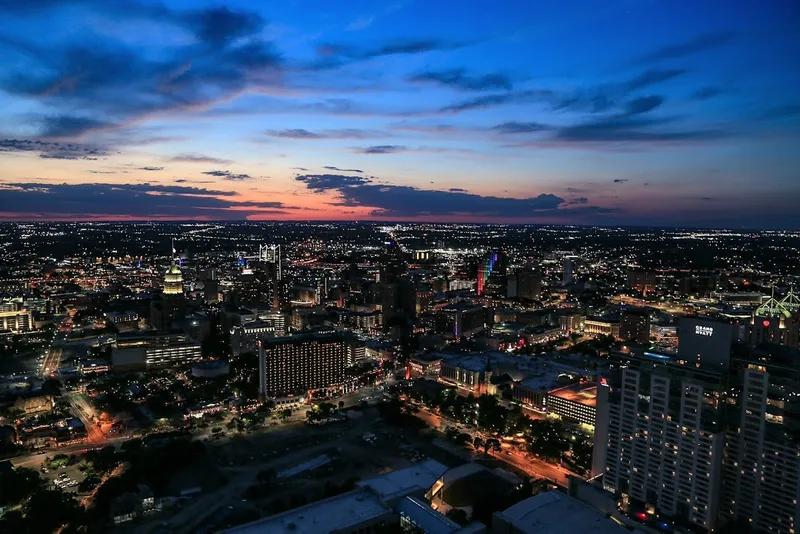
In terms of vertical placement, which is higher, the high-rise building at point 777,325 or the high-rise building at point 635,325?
the high-rise building at point 777,325

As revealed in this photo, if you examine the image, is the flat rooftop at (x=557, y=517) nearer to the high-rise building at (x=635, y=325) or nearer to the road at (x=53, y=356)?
the high-rise building at (x=635, y=325)

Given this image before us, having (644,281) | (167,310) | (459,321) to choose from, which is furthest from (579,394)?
(644,281)

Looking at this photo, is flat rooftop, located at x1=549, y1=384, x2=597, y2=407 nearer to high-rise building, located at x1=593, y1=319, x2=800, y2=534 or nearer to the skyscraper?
high-rise building, located at x1=593, y1=319, x2=800, y2=534

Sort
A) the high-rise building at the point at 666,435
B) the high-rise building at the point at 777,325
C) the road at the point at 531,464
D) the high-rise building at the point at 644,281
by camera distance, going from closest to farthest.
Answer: the high-rise building at the point at 666,435 < the road at the point at 531,464 < the high-rise building at the point at 777,325 < the high-rise building at the point at 644,281

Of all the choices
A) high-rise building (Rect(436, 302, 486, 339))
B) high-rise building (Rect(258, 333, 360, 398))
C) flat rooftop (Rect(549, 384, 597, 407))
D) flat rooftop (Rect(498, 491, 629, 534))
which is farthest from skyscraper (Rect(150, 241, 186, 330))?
flat rooftop (Rect(498, 491, 629, 534))

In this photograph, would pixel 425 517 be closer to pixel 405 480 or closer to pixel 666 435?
pixel 405 480

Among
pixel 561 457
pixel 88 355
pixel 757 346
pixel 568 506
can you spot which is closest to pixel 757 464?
pixel 757 346

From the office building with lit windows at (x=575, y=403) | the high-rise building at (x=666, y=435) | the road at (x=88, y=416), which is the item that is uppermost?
the high-rise building at (x=666, y=435)

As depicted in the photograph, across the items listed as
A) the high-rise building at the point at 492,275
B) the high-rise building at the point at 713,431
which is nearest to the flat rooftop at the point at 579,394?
the high-rise building at the point at 713,431
